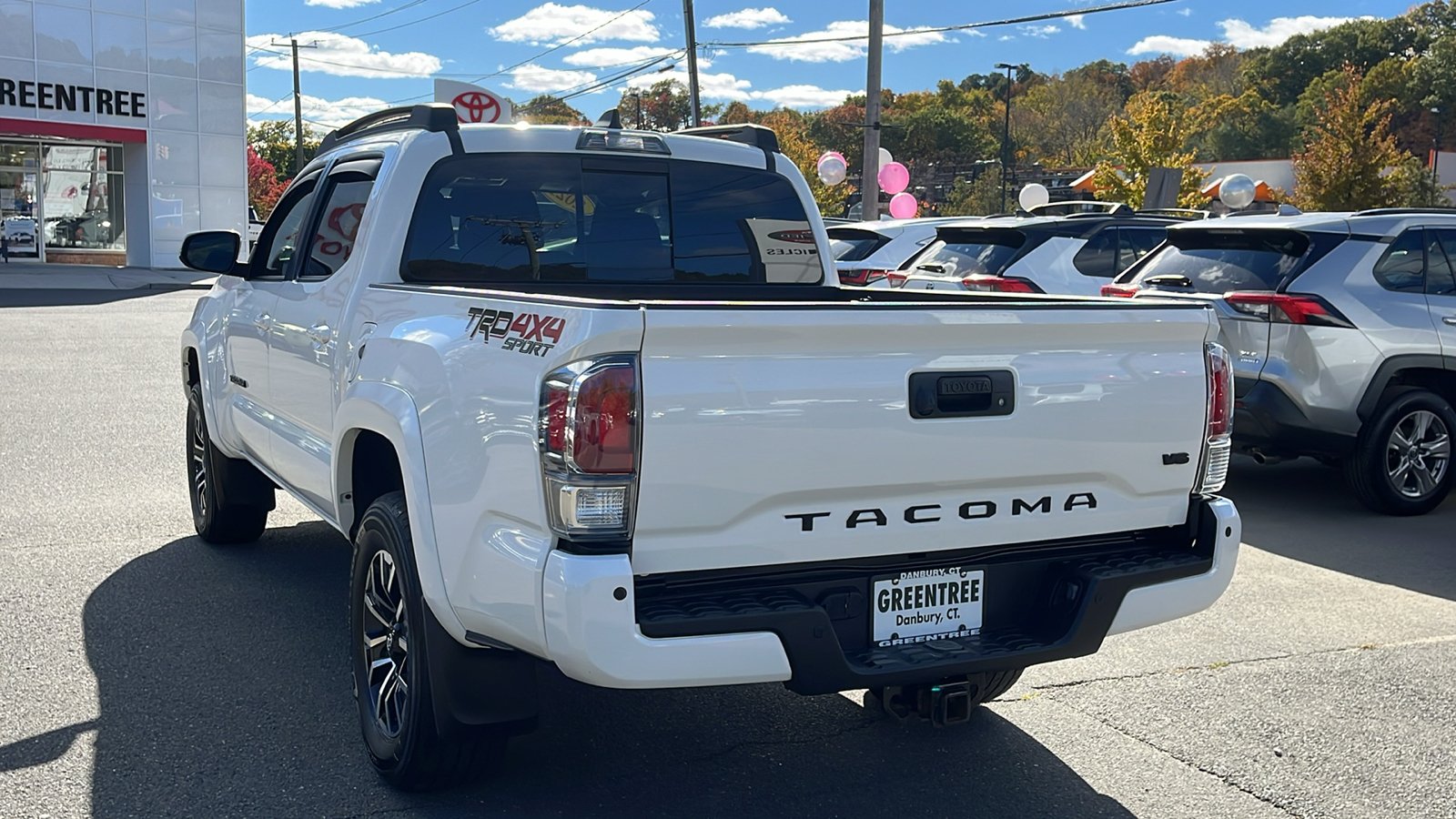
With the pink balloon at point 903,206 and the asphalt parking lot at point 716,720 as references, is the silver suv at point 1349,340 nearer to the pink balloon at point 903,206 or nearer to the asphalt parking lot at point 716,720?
the asphalt parking lot at point 716,720

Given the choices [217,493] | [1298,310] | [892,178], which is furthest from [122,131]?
[1298,310]

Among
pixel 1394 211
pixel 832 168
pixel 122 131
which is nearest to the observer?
pixel 1394 211

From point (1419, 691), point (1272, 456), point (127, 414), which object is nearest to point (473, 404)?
point (1419, 691)

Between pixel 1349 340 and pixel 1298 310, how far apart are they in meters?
0.35

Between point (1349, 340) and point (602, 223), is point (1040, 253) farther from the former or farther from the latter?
point (602, 223)

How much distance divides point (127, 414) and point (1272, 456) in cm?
863

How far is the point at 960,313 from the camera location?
3.41 meters

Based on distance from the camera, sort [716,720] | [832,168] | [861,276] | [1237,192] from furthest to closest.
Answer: [832,168], [1237,192], [861,276], [716,720]

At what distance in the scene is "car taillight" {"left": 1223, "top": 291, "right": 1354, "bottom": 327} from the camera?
7.82 metres

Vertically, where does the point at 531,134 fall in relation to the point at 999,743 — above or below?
above

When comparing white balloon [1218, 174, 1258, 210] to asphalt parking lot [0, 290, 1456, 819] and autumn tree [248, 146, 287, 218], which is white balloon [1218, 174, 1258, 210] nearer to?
asphalt parking lot [0, 290, 1456, 819]

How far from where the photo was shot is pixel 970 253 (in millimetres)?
11367

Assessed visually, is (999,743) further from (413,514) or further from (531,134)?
(531,134)

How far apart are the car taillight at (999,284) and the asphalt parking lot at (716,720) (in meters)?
4.01
